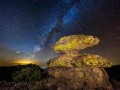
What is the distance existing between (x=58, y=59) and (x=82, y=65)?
405cm

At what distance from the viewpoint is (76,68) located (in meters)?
26.9

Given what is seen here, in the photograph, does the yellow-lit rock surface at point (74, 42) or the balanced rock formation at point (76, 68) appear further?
the yellow-lit rock surface at point (74, 42)

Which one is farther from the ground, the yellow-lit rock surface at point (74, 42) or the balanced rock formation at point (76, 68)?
the yellow-lit rock surface at point (74, 42)

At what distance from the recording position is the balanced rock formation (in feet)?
85.0

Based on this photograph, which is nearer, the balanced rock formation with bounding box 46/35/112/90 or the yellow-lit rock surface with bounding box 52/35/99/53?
the balanced rock formation with bounding box 46/35/112/90

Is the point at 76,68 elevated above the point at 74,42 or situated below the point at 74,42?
Answer: below

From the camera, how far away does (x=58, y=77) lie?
26.6 meters

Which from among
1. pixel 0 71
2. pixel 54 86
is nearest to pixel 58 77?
pixel 54 86

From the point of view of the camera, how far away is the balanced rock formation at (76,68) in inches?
1020

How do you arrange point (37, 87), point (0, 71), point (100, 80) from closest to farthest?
1. point (37, 87)
2. point (100, 80)
3. point (0, 71)

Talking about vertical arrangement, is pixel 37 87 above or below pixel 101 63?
below

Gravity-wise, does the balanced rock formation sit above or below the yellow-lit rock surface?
below

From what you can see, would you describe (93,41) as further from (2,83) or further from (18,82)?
(2,83)

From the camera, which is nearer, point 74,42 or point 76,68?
point 76,68
